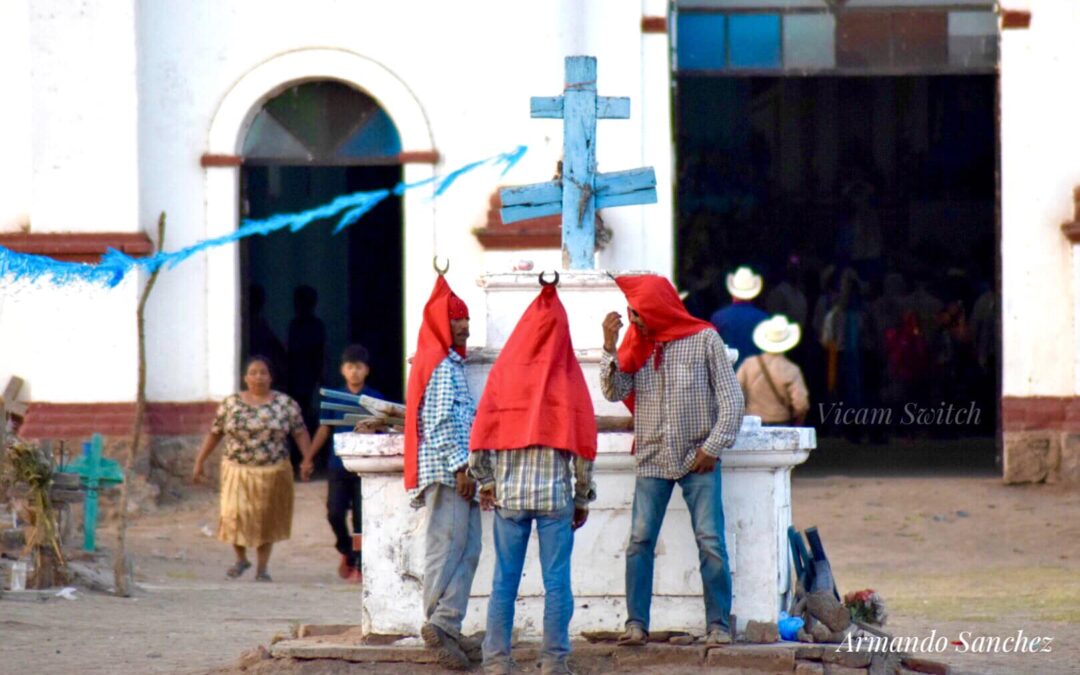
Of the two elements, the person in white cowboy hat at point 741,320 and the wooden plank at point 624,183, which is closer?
the wooden plank at point 624,183

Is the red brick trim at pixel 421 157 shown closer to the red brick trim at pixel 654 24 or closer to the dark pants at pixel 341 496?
the red brick trim at pixel 654 24

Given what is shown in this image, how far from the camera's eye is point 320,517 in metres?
13.8

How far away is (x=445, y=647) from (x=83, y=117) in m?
7.65

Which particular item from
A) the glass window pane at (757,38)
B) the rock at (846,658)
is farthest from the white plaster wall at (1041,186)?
the rock at (846,658)

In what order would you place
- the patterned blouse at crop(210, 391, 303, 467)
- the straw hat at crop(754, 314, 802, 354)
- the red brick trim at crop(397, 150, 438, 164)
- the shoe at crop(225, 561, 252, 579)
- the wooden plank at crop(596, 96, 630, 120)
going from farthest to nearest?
the red brick trim at crop(397, 150, 438, 164) → the straw hat at crop(754, 314, 802, 354) → the shoe at crop(225, 561, 252, 579) → the patterned blouse at crop(210, 391, 303, 467) → the wooden plank at crop(596, 96, 630, 120)

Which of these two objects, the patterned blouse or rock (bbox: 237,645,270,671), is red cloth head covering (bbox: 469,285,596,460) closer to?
rock (bbox: 237,645,270,671)

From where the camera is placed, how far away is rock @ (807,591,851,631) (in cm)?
783

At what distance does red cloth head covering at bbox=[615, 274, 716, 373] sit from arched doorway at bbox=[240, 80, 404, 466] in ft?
21.9

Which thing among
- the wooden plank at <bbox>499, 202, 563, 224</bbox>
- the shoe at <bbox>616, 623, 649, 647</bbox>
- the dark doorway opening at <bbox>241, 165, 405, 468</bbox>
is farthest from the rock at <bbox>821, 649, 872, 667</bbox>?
the dark doorway opening at <bbox>241, 165, 405, 468</bbox>

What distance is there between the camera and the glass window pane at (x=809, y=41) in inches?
567

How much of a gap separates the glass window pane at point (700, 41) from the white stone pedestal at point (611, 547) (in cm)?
704

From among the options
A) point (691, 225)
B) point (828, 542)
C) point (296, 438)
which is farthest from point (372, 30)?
point (691, 225)

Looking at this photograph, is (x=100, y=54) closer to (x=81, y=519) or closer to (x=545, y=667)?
(x=81, y=519)

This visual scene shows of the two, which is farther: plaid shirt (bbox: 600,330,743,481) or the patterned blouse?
the patterned blouse
